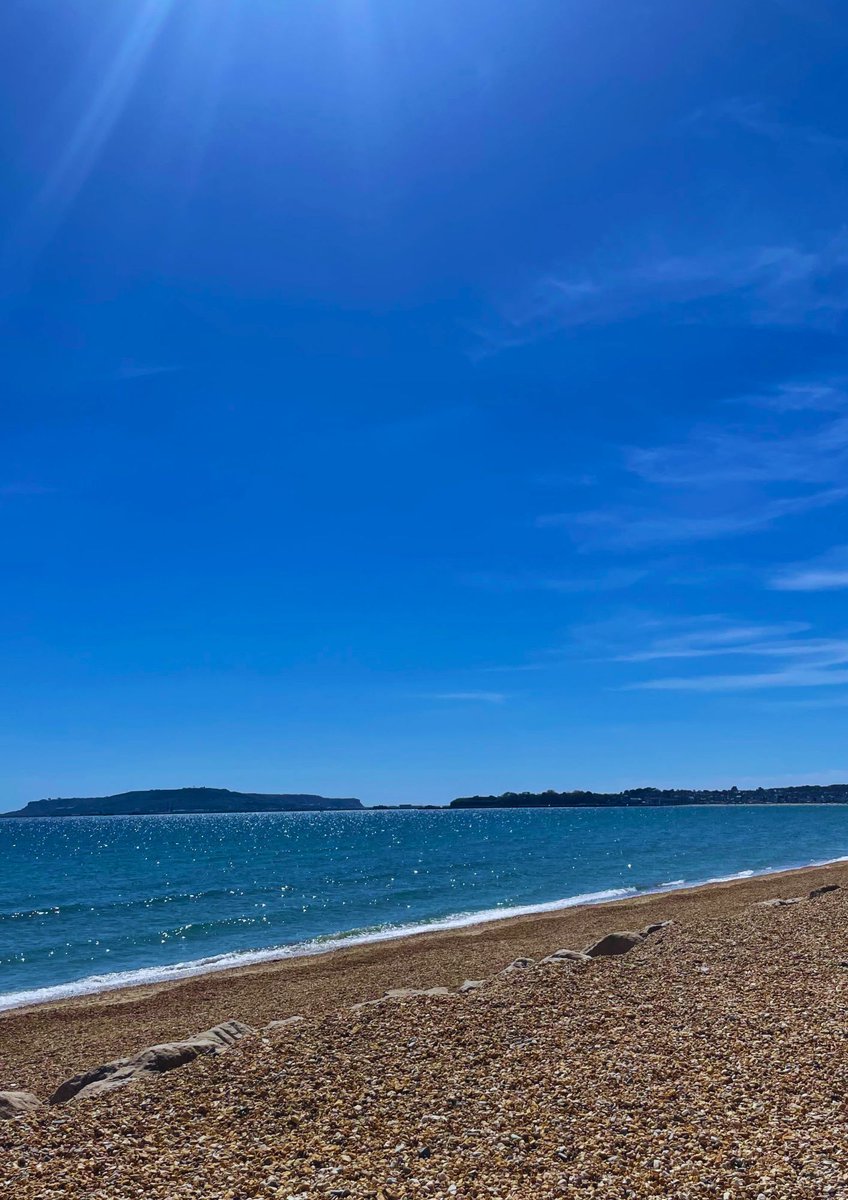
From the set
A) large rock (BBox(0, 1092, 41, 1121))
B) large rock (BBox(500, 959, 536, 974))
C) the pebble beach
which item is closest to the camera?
the pebble beach

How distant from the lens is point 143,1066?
10312mm

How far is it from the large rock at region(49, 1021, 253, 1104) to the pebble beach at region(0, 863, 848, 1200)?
43cm

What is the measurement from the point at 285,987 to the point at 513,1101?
14.9 meters

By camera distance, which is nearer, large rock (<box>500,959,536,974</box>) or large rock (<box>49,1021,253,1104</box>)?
large rock (<box>49,1021,253,1104</box>)

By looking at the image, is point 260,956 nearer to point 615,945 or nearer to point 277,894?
point 615,945

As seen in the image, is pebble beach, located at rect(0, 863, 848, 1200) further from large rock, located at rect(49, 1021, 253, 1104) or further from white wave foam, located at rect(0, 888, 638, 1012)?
white wave foam, located at rect(0, 888, 638, 1012)

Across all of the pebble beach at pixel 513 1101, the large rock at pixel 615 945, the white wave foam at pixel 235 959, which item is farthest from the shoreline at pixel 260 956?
the large rock at pixel 615 945

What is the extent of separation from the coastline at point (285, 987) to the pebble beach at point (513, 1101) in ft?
8.04

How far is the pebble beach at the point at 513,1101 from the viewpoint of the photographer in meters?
6.86

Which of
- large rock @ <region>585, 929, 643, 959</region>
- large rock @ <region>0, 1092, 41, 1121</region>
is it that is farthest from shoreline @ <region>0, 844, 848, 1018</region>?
large rock @ <region>0, 1092, 41, 1121</region>

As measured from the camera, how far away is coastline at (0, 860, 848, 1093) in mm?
16713

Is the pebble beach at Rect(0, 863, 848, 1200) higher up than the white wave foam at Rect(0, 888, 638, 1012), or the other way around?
the pebble beach at Rect(0, 863, 848, 1200)

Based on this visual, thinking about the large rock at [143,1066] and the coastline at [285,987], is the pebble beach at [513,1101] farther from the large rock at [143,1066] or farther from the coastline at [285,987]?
the coastline at [285,987]

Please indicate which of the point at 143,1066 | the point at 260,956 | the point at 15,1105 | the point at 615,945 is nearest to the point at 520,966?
the point at 615,945
